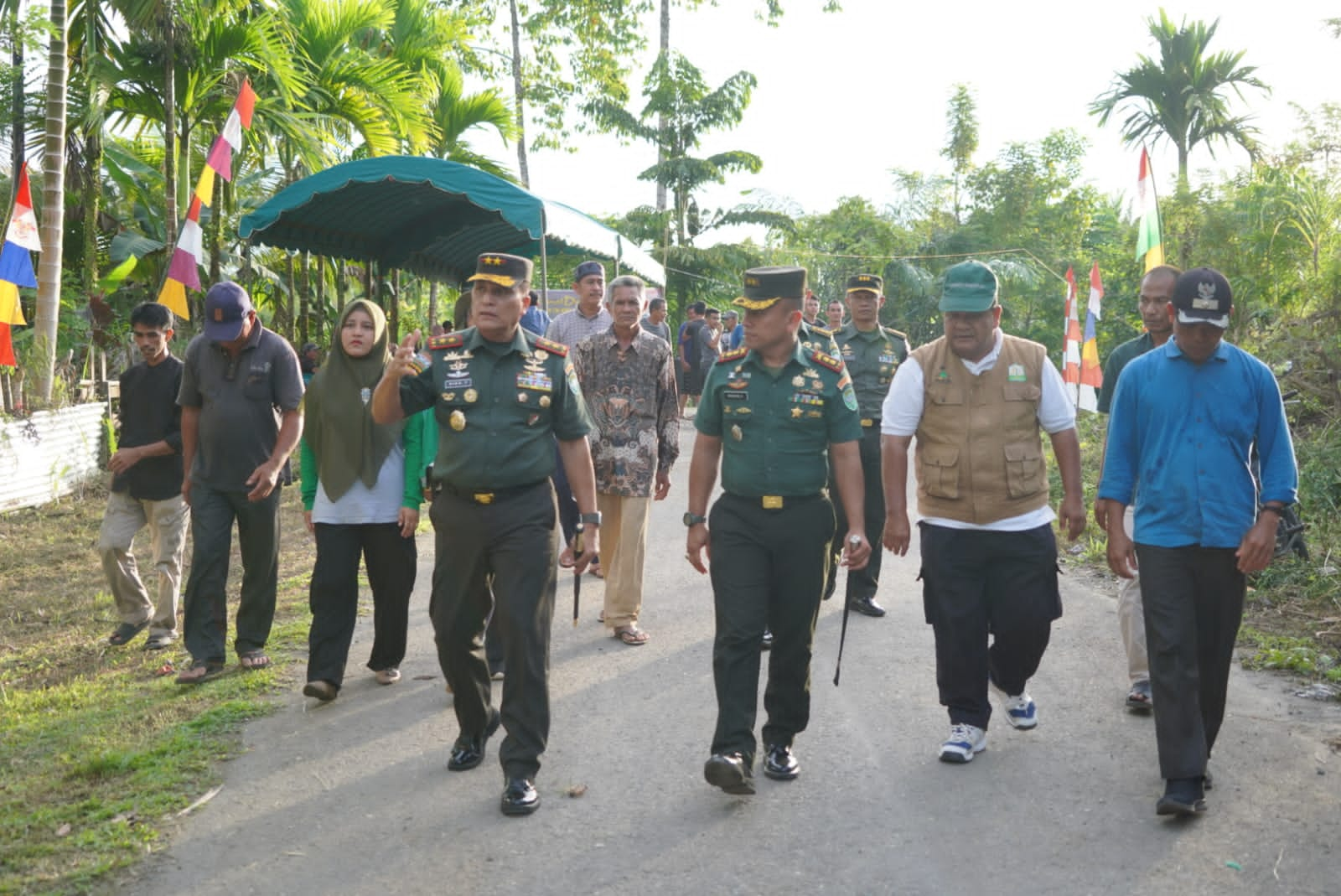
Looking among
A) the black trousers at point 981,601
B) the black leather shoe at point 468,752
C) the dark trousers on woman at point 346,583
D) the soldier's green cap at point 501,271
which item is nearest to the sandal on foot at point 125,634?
the dark trousers on woman at point 346,583

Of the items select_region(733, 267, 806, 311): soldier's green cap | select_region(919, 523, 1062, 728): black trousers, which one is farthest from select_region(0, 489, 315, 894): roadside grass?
select_region(919, 523, 1062, 728): black trousers

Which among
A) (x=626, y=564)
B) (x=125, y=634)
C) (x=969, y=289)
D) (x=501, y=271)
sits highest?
(x=501, y=271)

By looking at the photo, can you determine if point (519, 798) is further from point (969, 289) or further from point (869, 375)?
point (869, 375)

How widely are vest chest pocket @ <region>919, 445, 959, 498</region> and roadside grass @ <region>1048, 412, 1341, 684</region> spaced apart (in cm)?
203

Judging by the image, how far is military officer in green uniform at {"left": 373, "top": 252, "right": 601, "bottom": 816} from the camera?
4754mm

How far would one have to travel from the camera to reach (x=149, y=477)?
703 centimetres

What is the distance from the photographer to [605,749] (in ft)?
17.3

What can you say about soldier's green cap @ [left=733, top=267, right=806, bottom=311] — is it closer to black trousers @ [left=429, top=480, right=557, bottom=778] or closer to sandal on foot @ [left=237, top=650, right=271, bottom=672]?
black trousers @ [left=429, top=480, right=557, bottom=778]

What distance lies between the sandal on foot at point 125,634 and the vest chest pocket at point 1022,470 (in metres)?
4.98

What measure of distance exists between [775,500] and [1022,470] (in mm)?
1032

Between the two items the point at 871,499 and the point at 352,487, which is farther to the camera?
the point at 871,499

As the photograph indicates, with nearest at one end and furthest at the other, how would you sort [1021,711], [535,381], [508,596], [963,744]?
[508,596]
[535,381]
[963,744]
[1021,711]

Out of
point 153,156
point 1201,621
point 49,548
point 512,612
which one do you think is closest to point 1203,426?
point 1201,621

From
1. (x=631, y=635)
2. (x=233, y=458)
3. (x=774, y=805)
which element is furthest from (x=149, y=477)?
(x=774, y=805)
